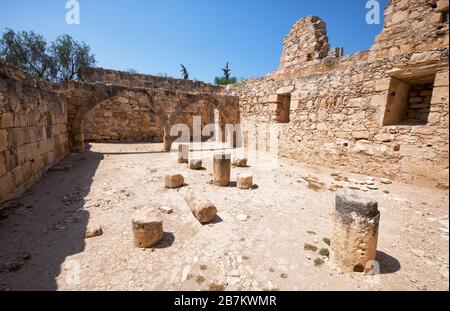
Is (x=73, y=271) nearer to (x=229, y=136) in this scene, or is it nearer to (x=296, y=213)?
(x=296, y=213)

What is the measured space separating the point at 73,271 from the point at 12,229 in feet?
5.23

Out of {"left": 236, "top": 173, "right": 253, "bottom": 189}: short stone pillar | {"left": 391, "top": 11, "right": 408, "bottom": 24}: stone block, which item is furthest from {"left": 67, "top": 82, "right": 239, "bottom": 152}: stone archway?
{"left": 391, "top": 11, "right": 408, "bottom": 24}: stone block

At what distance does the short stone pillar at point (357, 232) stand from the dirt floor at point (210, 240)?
16 cm

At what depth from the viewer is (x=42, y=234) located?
304 centimetres

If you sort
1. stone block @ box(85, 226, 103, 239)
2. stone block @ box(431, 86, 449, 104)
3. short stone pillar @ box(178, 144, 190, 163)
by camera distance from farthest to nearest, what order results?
1. short stone pillar @ box(178, 144, 190, 163)
2. stone block @ box(431, 86, 449, 104)
3. stone block @ box(85, 226, 103, 239)

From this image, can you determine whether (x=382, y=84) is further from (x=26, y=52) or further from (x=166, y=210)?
(x=26, y=52)

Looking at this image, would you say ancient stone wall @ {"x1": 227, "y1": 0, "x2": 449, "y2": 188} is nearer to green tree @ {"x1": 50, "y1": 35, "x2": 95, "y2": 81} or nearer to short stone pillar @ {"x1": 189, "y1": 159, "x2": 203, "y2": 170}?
short stone pillar @ {"x1": 189, "y1": 159, "x2": 203, "y2": 170}

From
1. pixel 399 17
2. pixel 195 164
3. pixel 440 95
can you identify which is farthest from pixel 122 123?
pixel 440 95

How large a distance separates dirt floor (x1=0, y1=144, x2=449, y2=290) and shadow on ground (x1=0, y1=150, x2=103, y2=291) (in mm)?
13

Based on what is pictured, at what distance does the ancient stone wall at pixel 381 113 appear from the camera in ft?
15.6

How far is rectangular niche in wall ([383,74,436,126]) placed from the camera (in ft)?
18.1

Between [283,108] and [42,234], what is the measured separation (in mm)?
8636

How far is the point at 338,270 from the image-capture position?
248cm

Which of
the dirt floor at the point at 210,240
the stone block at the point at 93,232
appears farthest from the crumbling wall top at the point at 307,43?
the stone block at the point at 93,232
